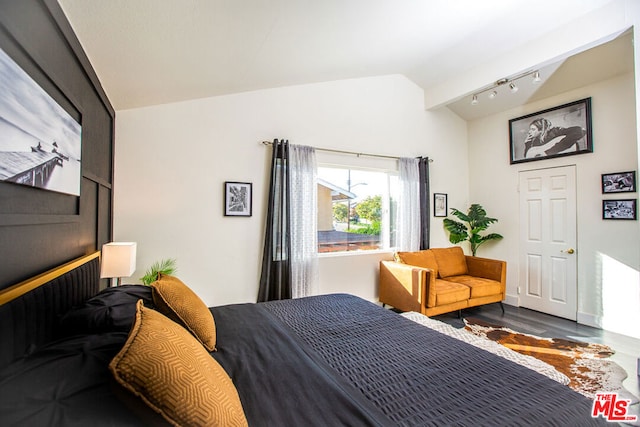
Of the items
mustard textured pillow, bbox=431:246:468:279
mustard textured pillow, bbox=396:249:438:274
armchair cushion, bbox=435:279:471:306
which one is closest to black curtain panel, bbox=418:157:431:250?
mustard textured pillow, bbox=431:246:468:279

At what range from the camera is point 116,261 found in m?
2.15

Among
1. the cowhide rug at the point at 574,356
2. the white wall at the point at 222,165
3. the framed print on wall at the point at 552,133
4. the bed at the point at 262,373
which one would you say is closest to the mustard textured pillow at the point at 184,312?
the bed at the point at 262,373

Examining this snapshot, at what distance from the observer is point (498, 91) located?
13.3 feet

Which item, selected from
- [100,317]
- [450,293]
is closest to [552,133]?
[450,293]

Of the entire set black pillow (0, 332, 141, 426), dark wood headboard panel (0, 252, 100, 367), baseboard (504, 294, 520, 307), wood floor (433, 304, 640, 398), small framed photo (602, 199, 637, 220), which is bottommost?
wood floor (433, 304, 640, 398)

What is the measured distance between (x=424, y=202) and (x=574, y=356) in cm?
239

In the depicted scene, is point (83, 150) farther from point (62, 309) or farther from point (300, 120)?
point (300, 120)

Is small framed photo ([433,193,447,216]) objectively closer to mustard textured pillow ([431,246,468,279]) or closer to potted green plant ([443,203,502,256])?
potted green plant ([443,203,502,256])

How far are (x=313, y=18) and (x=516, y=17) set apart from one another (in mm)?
2095

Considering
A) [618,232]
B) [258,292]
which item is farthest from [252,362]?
[618,232]

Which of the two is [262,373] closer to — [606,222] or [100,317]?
[100,317]

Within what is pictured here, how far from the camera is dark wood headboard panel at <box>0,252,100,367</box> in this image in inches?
34.4

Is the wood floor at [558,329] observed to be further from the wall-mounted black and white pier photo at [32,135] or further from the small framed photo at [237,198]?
the wall-mounted black and white pier photo at [32,135]

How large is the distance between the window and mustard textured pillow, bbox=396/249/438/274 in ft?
1.30
